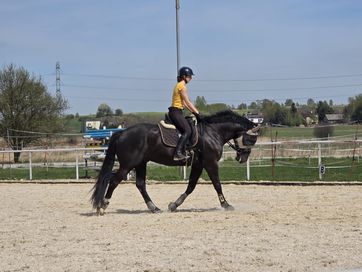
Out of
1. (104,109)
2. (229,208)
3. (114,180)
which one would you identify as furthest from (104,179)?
(104,109)

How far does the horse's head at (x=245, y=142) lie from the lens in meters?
11.0

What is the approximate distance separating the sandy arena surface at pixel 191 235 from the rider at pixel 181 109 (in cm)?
121

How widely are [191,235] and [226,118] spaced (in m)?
3.85

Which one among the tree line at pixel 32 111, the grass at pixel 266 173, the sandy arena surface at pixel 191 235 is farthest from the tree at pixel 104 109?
the sandy arena surface at pixel 191 235

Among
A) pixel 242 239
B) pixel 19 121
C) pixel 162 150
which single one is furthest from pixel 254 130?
pixel 19 121

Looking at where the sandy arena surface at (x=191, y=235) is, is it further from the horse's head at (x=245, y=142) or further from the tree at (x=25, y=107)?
the tree at (x=25, y=107)

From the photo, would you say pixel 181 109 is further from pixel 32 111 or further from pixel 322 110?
pixel 322 110

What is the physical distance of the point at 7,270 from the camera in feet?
19.2

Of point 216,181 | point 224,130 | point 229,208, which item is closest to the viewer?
point 229,208

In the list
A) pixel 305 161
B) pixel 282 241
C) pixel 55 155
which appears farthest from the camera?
pixel 55 155

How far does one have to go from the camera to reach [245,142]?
11141mm

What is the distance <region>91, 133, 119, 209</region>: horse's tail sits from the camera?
10.2 metres

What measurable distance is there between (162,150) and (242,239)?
3.59 m

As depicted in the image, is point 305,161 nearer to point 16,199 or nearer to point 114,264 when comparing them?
point 16,199
